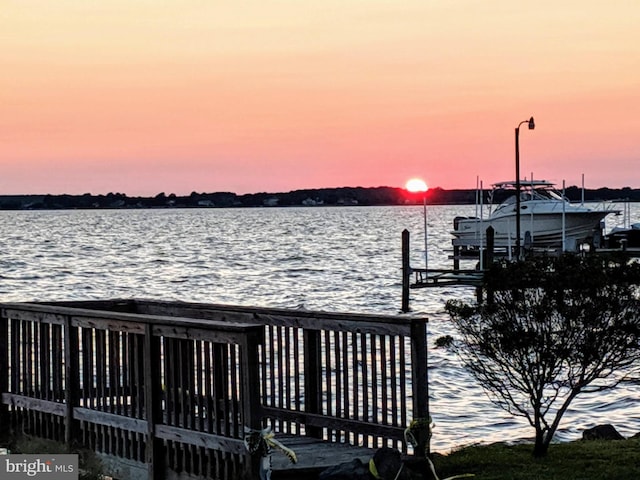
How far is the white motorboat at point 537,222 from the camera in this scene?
181ft

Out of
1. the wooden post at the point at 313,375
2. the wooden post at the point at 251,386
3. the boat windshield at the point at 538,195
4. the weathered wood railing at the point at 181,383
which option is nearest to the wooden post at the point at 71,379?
the weathered wood railing at the point at 181,383

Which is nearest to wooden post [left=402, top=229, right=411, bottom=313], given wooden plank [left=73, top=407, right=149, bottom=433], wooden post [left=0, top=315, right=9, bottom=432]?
wooden post [left=0, top=315, right=9, bottom=432]

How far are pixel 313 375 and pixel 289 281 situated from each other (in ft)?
181

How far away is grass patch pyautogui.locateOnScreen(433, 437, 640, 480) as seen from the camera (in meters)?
10.6

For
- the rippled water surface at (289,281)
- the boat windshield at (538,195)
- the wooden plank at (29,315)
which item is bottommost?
the rippled water surface at (289,281)

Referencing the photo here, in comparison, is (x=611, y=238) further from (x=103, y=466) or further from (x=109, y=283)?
(x=103, y=466)

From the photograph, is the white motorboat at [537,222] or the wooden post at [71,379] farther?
the white motorboat at [537,222]

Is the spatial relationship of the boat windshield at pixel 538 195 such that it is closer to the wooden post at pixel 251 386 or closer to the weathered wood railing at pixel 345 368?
the weathered wood railing at pixel 345 368

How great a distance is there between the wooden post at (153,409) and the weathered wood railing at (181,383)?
11 mm

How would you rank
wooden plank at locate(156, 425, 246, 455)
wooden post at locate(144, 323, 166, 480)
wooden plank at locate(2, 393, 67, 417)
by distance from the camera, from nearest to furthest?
1. wooden plank at locate(156, 425, 246, 455)
2. wooden post at locate(144, 323, 166, 480)
3. wooden plank at locate(2, 393, 67, 417)

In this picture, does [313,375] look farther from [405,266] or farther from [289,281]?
[289,281]

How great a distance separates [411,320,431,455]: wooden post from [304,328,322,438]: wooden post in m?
1.30

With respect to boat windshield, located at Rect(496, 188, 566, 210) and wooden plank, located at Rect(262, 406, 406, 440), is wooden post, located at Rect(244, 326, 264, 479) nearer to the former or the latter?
wooden plank, located at Rect(262, 406, 406, 440)

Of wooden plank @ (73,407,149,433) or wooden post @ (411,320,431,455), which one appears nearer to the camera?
wooden post @ (411,320,431,455)
